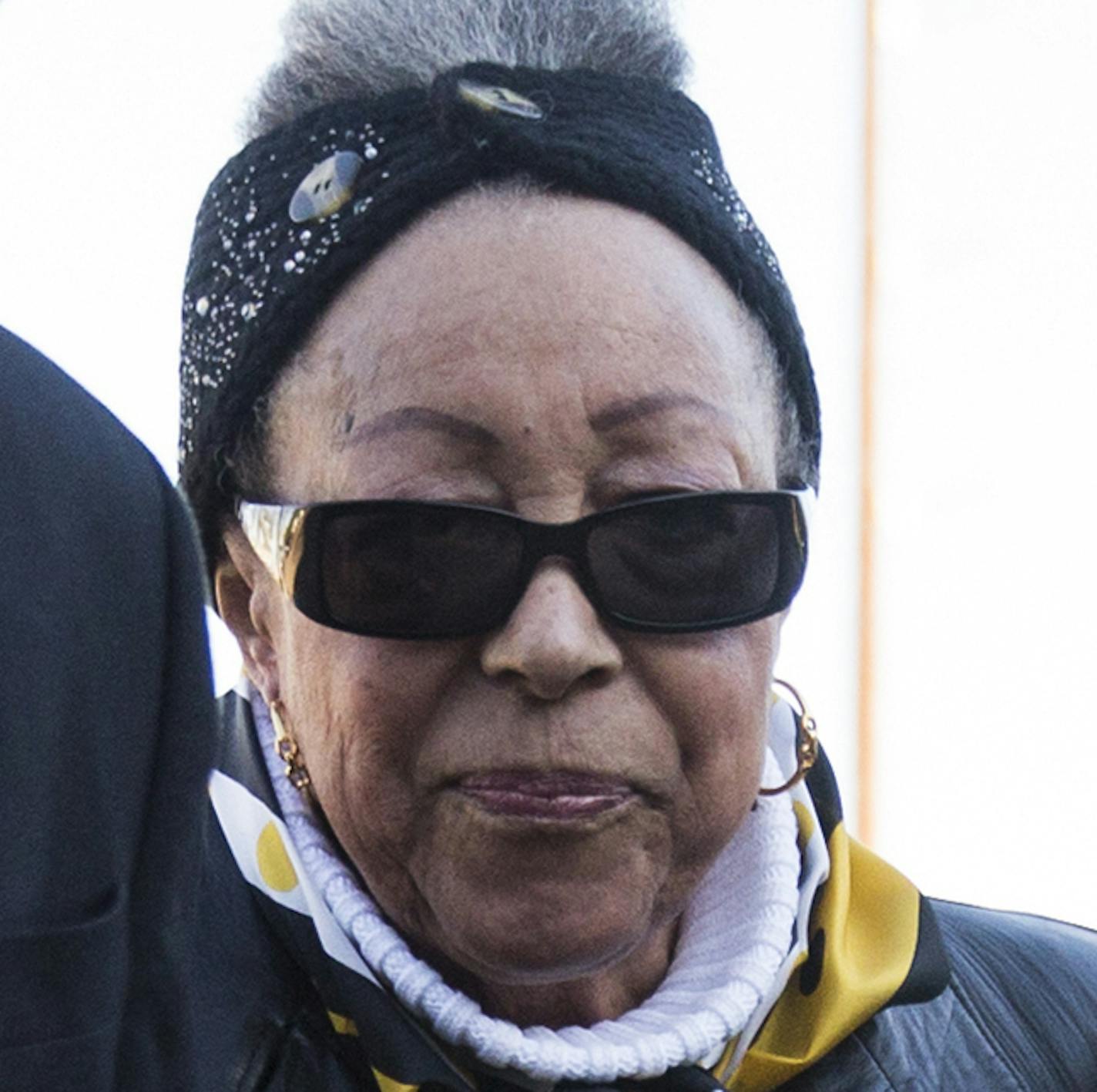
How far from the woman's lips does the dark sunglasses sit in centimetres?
14

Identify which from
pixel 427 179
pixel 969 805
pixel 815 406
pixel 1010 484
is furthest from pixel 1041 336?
pixel 427 179

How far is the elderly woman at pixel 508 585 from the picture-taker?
1.73m

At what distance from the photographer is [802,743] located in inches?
83.4

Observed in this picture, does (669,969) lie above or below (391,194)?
below

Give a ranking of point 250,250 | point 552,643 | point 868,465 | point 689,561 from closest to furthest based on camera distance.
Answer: point 552,643, point 689,561, point 250,250, point 868,465

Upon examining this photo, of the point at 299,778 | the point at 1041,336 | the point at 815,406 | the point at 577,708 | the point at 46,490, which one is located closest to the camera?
the point at 46,490

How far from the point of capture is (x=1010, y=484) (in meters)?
4.46

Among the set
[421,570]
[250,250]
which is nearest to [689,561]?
[421,570]

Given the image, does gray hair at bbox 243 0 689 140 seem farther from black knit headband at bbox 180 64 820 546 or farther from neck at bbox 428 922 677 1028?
neck at bbox 428 922 677 1028

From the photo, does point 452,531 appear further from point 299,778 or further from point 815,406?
point 815,406

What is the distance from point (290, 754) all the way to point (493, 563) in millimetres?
356

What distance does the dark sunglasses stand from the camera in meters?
1.72

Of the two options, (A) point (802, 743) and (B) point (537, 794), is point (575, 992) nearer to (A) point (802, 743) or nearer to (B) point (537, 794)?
(B) point (537, 794)

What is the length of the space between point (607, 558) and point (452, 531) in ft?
0.49
